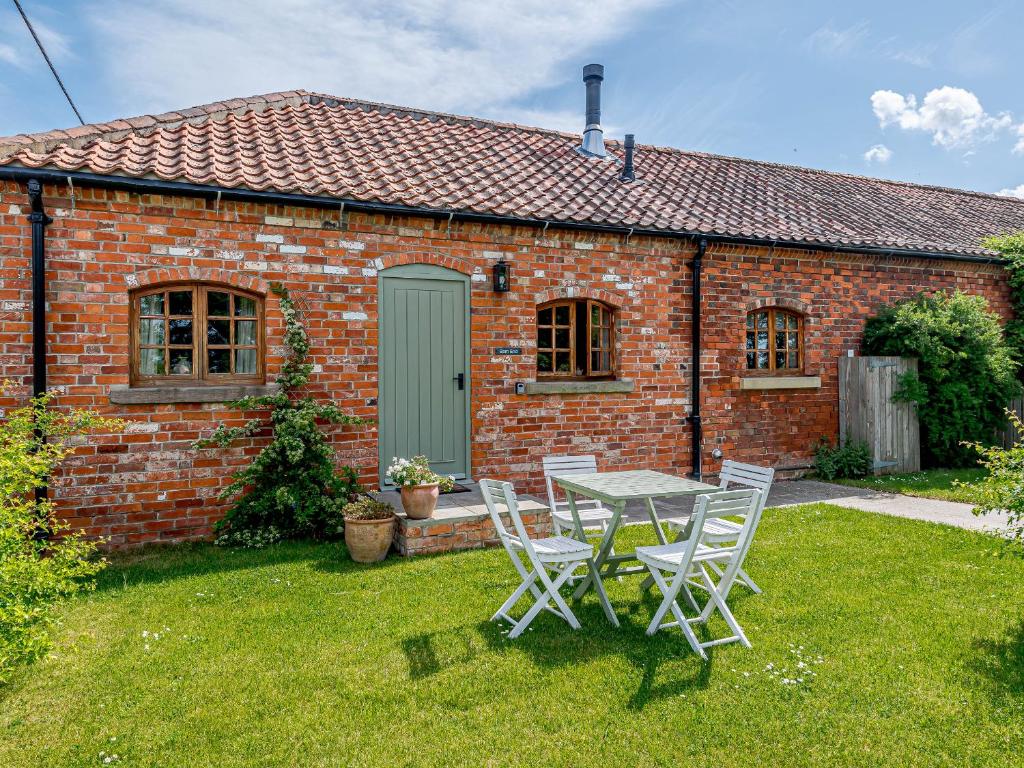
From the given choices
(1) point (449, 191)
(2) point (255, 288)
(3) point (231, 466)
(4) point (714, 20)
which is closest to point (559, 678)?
(3) point (231, 466)

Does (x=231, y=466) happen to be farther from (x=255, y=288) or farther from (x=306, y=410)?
(x=255, y=288)

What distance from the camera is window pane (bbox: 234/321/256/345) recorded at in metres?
7.07

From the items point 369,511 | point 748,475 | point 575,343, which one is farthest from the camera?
point 575,343

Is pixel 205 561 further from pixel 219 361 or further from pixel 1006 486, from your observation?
pixel 1006 486

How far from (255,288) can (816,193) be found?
10896 millimetres

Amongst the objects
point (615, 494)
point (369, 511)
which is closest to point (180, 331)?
point (369, 511)

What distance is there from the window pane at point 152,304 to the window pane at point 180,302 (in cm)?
10

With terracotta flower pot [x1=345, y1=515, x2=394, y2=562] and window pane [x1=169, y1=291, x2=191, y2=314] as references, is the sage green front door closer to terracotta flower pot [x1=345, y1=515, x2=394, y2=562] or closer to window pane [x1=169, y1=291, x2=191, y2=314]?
terracotta flower pot [x1=345, y1=515, x2=394, y2=562]

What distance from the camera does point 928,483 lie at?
31.5 feet

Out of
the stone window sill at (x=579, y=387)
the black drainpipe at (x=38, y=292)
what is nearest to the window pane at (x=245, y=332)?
the black drainpipe at (x=38, y=292)

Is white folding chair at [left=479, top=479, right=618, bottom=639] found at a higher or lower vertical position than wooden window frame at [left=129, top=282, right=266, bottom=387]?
lower

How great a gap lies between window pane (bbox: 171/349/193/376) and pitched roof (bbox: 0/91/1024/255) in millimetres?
1733

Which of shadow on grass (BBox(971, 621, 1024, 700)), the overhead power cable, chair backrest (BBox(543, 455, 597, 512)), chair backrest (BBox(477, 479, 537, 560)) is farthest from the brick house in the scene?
shadow on grass (BBox(971, 621, 1024, 700))

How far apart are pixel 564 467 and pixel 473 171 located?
4.74 metres
